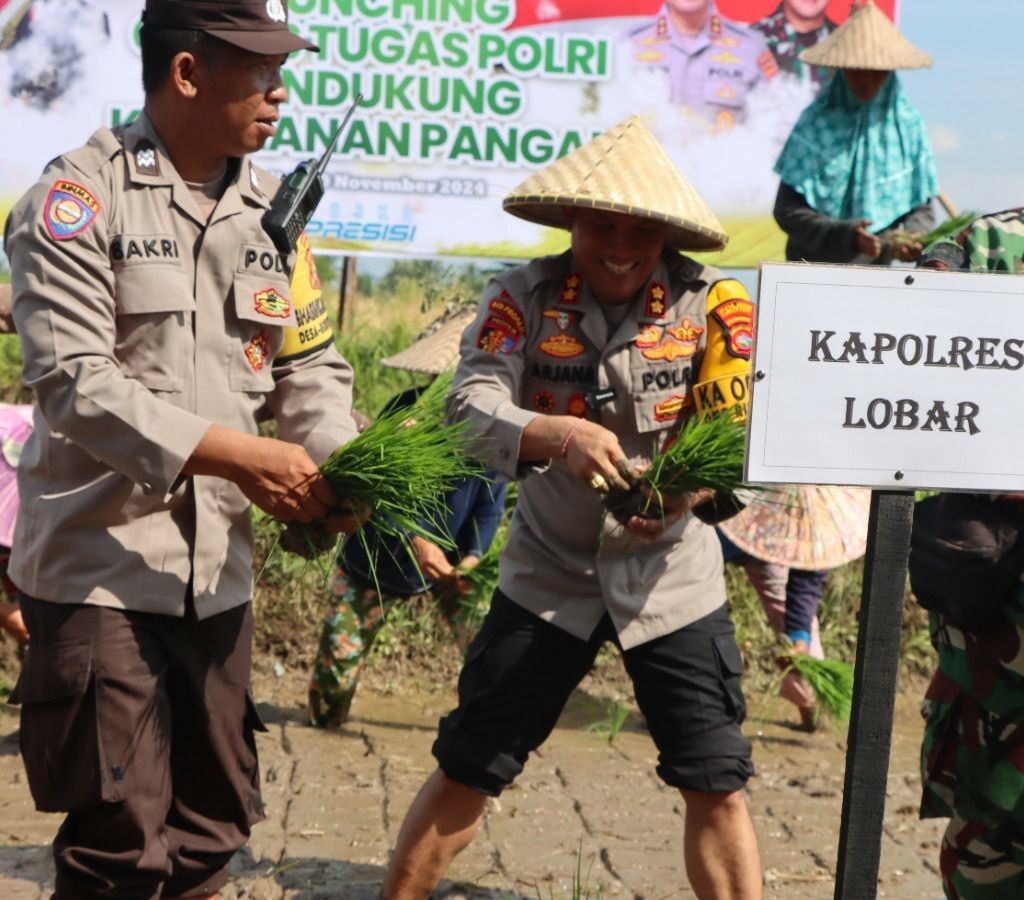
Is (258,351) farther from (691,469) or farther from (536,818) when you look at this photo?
(536,818)

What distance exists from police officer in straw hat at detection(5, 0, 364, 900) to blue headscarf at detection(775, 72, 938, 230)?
3.72 metres

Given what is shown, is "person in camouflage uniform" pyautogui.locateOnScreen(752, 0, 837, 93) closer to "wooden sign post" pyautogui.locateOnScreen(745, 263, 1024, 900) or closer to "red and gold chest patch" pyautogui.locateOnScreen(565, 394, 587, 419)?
"red and gold chest patch" pyautogui.locateOnScreen(565, 394, 587, 419)

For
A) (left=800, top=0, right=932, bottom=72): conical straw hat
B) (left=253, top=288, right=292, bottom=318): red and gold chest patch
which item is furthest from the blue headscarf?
(left=253, top=288, right=292, bottom=318): red and gold chest patch

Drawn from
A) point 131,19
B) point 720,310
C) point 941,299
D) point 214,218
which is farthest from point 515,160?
point 941,299

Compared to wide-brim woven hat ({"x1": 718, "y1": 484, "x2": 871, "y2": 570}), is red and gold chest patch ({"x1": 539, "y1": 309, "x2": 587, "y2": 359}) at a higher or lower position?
higher

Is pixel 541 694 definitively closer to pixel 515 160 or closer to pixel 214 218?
pixel 214 218

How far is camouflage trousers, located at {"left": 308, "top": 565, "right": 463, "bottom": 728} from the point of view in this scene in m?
5.68

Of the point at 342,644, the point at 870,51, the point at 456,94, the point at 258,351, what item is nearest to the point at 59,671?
the point at 258,351

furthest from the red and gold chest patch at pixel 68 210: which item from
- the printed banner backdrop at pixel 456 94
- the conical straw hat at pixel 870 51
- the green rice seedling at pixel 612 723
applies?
the printed banner backdrop at pixel 456 94

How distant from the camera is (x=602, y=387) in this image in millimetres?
3742

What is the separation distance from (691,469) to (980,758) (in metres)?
0.82

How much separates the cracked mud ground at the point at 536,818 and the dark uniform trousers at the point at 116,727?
16 cm

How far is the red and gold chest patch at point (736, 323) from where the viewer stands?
3725 mm

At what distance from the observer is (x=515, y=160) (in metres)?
7.91
